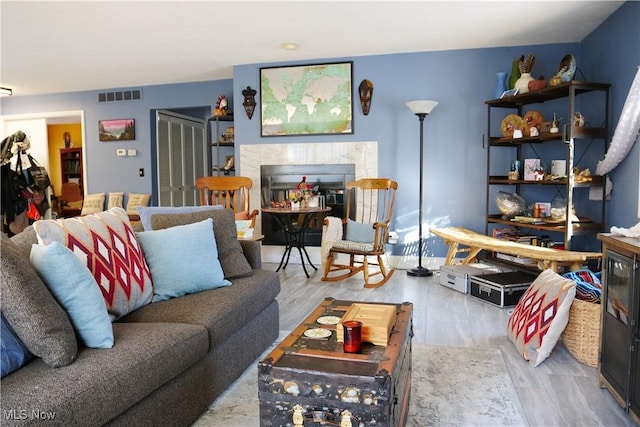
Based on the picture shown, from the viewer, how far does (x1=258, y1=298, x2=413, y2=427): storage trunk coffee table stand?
1.37 metres

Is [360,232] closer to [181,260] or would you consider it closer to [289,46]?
[289,46]

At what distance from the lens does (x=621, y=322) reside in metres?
2.04

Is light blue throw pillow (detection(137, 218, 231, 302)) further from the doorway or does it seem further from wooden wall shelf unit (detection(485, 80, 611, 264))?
the doorway

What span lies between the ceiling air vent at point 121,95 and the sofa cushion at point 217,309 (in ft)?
16.9

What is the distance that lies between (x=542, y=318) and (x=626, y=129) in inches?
67.9

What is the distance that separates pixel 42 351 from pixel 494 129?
4.75 m

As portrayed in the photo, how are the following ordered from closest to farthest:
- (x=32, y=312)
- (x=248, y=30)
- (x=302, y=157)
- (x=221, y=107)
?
1. (x=32, y=312)
2. (x=248, y=30)
3. (x=302, y=157)
4. (x=221, y=107)

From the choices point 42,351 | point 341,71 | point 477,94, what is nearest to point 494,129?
point 477,94

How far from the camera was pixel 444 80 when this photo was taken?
5.13 metres

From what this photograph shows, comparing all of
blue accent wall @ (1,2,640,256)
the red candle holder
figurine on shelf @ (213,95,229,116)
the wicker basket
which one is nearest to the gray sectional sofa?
the red candle holder

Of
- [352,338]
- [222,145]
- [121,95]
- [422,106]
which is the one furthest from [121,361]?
[121,95]

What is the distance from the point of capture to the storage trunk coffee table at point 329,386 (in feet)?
4.50

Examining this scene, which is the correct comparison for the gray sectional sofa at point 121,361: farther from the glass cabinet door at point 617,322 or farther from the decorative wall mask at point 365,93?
the decorative wall mask at point 365,93

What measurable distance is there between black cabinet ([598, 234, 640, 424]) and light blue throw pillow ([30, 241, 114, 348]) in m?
2.04
